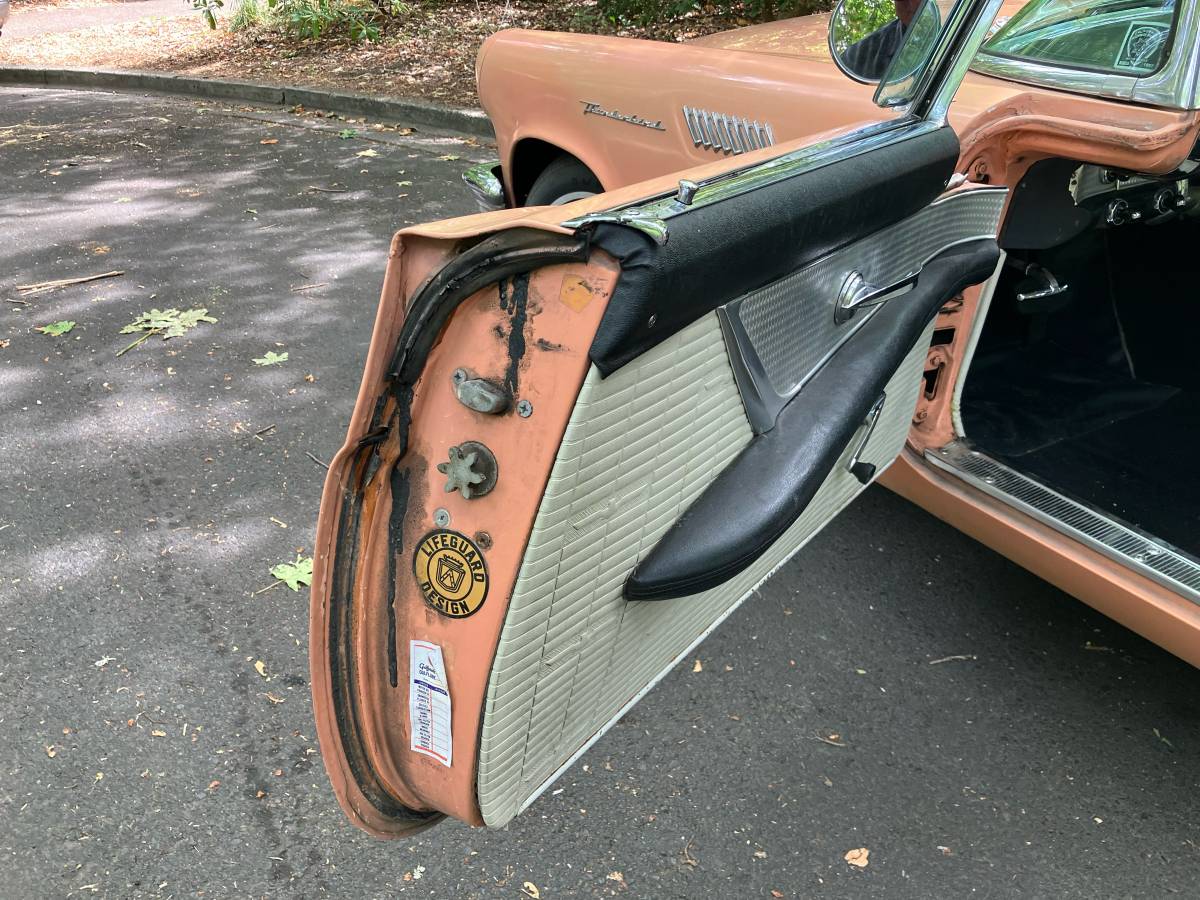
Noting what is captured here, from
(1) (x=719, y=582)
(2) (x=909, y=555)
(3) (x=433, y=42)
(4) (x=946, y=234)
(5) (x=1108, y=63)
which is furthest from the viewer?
(3) (x=433, y=42)

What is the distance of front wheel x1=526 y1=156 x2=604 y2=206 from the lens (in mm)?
3400

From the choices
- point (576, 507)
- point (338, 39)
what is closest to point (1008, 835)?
point (576, 507)

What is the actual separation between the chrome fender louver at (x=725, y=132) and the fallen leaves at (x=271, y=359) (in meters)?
2.01

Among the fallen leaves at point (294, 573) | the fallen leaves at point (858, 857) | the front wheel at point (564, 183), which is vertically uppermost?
the front wheel at point (564, 183)

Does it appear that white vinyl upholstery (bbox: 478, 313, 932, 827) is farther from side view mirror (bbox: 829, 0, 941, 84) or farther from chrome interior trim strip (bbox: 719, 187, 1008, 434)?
side view mirror (bbox: 829, 0, 941, 84)

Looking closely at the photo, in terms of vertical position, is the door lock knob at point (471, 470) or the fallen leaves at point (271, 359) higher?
the door lock knob at point (471, 470)

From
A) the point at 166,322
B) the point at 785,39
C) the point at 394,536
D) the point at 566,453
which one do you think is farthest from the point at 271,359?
the point at 566,453

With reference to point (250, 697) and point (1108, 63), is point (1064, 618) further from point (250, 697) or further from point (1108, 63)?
point (250, 697)

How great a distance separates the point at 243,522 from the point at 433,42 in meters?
7.99

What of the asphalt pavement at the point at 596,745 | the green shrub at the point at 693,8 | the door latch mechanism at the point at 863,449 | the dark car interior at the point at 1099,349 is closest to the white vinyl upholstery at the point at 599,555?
the door latch mechanism at the point at 863,449

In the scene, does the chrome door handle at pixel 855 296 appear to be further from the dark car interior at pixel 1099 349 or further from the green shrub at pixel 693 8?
the green shrub at pixel 693 8

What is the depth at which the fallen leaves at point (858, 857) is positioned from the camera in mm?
1966

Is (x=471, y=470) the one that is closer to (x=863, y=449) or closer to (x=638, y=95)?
(x=863, y=449)

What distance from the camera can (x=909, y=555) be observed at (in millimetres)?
2865
